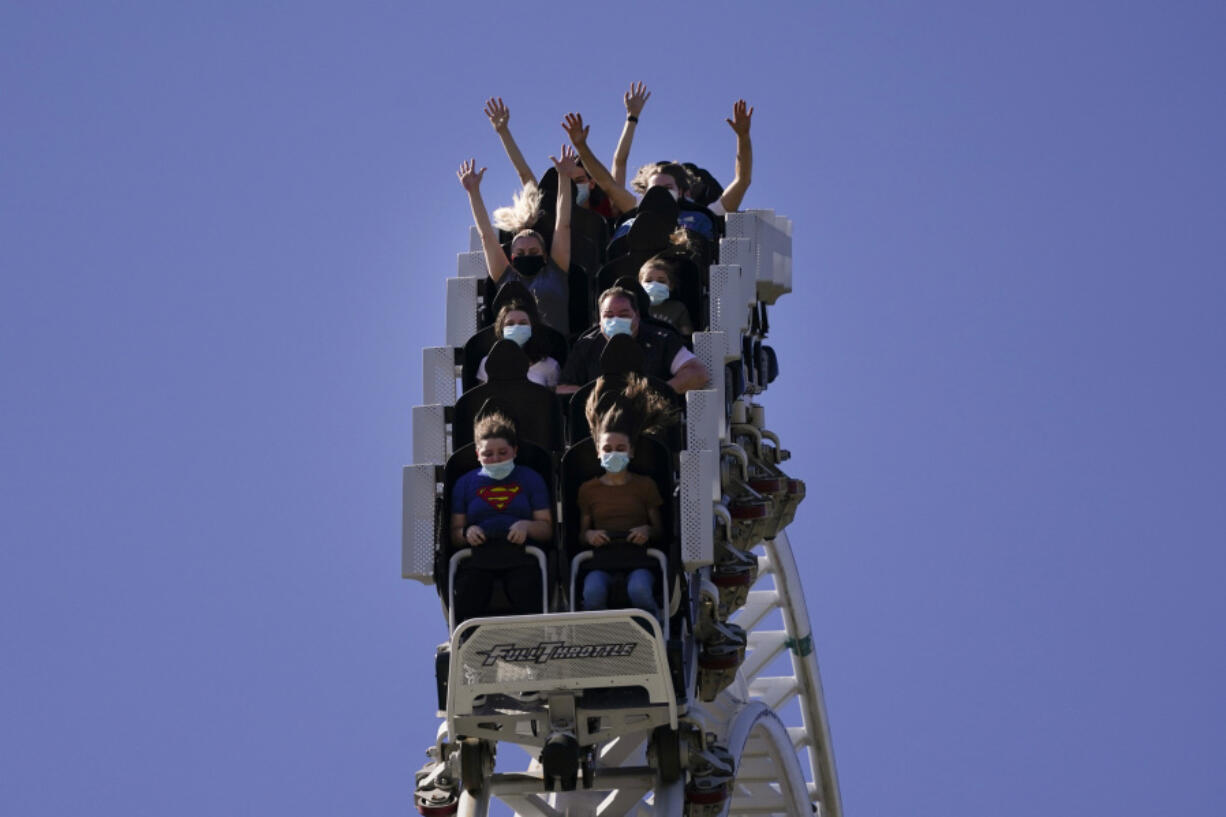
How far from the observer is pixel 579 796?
18.6m

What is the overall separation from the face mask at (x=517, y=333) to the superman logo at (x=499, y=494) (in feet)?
6.02

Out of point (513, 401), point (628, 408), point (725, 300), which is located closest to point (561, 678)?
point (628, 408)

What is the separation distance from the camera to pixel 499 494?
1600cm

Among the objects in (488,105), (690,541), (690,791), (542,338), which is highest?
(488,105)

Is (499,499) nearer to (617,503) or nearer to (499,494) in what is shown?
(499,494)

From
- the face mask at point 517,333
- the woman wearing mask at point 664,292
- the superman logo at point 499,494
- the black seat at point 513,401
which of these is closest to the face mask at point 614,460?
the superman logo at point 499,494

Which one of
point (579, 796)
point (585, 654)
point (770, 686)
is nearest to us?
point (585, 654)

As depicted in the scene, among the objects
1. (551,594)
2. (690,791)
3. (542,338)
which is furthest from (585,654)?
(542,338)

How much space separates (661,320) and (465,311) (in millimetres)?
1824

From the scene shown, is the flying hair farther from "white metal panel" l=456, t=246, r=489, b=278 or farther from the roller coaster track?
"white metal panel" l=456, t=246, r=489, b=278

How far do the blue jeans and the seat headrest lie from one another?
5.22 feet

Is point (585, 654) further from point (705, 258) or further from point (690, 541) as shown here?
point (705, 258)

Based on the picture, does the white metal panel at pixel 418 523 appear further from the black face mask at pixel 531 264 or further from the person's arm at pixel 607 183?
the person's arm at pixel 607 183

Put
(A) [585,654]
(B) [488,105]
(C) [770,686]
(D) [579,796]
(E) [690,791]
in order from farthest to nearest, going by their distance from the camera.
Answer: (C) [770,686], (B) [488,105], (D) [579,796], (E) [690,791], (A) [585,654]
